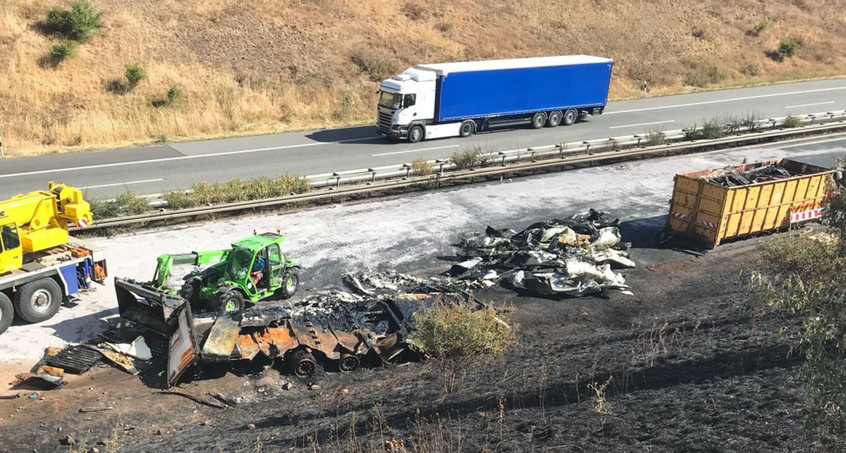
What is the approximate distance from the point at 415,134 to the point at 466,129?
268 centimetres

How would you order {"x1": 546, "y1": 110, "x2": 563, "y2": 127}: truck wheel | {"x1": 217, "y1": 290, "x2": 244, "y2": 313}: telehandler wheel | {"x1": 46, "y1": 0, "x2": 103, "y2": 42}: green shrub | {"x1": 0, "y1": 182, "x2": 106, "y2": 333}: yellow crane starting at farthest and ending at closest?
{"x1": 546, "y1": 110, "x2": 563, "y2": 127}: truck wheel, {"x1": 46, "y1": 0, "x2": 103, "y2": 42}: green shrub, {"x1": 217, "y1": 290, "x2": 244, "y2": 313}: telehandler wheel, {"x1": 0, "y1": 182, "x2": 106, "y2": 333}: yellow crane

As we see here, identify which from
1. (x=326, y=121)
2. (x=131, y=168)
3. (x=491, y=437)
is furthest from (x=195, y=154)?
(x=491, y=437)

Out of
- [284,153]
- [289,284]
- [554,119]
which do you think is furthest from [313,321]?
[554,119]

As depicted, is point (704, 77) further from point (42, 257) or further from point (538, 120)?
point (42, 257)

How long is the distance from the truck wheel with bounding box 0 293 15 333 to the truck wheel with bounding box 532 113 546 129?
25.8 meters

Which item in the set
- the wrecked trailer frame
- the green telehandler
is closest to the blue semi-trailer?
the green telehandler

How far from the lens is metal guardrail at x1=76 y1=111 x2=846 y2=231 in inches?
862

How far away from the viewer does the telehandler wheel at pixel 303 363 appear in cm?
1385

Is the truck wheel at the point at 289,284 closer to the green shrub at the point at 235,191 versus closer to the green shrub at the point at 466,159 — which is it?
the green shrub at the point at 235,191

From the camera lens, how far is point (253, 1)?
1624 inches

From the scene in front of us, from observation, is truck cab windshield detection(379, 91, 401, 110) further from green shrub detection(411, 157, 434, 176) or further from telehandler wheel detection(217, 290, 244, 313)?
telehandler wheel detection(217, 290, 244, 313)

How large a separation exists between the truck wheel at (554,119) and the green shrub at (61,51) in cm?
2326

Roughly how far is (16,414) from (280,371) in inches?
182

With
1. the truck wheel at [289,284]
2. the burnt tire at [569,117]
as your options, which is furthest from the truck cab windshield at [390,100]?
the truck wheel at [289,284]
